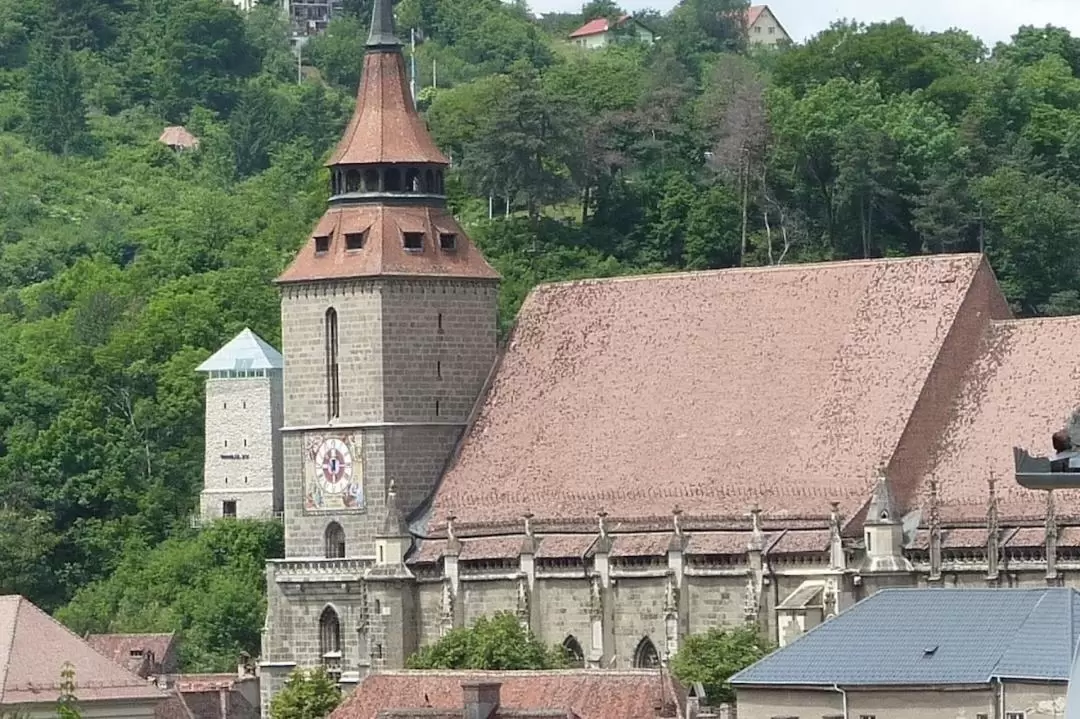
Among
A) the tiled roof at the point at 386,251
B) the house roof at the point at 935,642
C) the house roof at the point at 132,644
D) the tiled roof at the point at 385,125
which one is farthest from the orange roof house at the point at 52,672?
the house roof at the point at 132,644

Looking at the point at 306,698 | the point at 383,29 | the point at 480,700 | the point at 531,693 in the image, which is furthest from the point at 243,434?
the point at 480,700

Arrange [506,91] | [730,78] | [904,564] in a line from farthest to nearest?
[730,78], [506,91], [904,564]

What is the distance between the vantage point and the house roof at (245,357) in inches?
4515

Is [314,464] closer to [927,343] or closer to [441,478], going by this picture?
[441,478]

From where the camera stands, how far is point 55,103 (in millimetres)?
184750

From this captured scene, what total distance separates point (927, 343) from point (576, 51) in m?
113

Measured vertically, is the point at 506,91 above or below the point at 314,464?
above

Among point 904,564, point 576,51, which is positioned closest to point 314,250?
point 904,564

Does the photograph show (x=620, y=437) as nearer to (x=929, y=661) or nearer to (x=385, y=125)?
(x=385, y=125)

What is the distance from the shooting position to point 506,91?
129 m

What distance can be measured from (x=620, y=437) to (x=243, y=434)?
81.3 ft

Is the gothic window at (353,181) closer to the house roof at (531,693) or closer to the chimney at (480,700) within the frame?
the house roof at (531,693)

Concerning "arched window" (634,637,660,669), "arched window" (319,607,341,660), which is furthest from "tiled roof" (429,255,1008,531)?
"arched window" (319,607,341,660)

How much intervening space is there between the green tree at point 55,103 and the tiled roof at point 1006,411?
101491 mm
